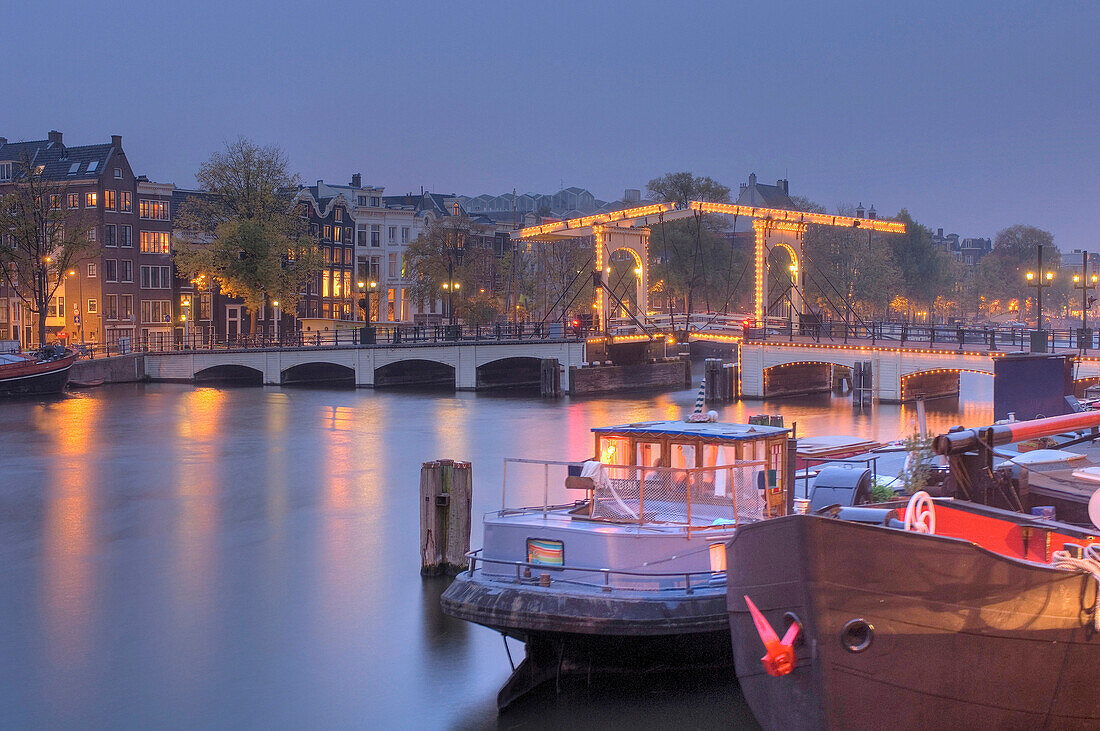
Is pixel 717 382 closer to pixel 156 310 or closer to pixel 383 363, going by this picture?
pixel 383 363

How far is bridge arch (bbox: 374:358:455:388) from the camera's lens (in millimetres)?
54431

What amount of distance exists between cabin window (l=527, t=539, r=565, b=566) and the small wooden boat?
4001 centimetres

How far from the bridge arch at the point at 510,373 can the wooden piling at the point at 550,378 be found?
2.98m

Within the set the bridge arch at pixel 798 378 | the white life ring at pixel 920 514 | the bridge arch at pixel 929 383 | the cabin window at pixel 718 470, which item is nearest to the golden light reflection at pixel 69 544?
the cabin window at pixel 718 470

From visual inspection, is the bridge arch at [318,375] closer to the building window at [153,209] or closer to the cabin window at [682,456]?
the building window at [153,209]

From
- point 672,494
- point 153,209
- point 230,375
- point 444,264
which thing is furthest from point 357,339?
point 672,494

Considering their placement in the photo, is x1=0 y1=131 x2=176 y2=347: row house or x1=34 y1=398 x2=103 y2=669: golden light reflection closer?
x1=34 y1=398 x2=103 y2=669: golden light reflection

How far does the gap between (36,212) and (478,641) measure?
4623cm

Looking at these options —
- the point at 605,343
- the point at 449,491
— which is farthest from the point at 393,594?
the point at 605,343

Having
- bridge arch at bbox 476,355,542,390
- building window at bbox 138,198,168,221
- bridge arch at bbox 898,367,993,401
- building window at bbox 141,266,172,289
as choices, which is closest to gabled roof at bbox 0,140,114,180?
building window at bbox 138,198,168,221

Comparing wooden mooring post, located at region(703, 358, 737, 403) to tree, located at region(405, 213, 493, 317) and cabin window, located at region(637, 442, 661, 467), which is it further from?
cabin window, located at region(637, 442, 661, 467)

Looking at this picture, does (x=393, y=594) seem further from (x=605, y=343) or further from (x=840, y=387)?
(x=840, y=387)

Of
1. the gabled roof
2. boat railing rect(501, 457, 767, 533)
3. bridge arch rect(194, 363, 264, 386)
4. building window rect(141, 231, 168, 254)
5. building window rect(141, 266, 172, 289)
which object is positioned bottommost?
bridge arch rect(194, 363, 264, 386)

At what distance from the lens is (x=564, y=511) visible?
13.3 m
